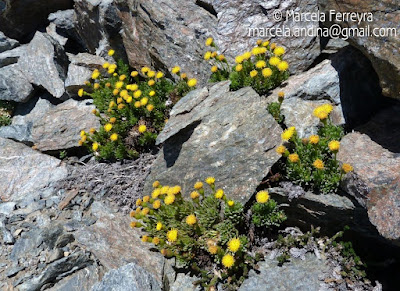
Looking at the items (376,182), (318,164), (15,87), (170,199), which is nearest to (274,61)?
(318,164)

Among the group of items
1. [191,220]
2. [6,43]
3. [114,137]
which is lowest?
[191,220]

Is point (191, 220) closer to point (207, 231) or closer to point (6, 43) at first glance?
point (207, 231)

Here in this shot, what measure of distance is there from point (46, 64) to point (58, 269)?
579 centimetres

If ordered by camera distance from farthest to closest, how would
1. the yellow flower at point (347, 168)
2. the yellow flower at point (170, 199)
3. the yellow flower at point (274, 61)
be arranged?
the yellow flower at point (274, 61) < the yellow flower at point (170, 199) < the yellow flower at point (347, 168)

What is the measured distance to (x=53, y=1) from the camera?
1067cm

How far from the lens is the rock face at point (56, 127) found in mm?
8250

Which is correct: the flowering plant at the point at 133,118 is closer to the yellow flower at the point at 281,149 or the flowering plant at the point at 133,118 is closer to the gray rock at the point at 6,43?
the yellow flower at the point at 281,149

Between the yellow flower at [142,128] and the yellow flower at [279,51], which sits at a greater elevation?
the yellow flower at [279,51]

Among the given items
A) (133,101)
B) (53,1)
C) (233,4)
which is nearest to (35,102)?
(53,1)

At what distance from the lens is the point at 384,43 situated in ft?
14.3

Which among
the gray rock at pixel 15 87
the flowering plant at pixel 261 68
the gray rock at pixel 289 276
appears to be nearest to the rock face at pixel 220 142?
the flowering plant at pixel 261 68

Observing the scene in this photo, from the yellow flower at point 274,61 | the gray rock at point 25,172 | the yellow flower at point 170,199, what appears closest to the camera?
the yellow flower at point 170,199

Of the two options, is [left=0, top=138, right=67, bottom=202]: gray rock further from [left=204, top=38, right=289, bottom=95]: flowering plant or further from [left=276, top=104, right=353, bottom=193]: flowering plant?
[left=276, top=104, right=353, bottom=193]: flowering plant

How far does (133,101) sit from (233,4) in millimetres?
2656
